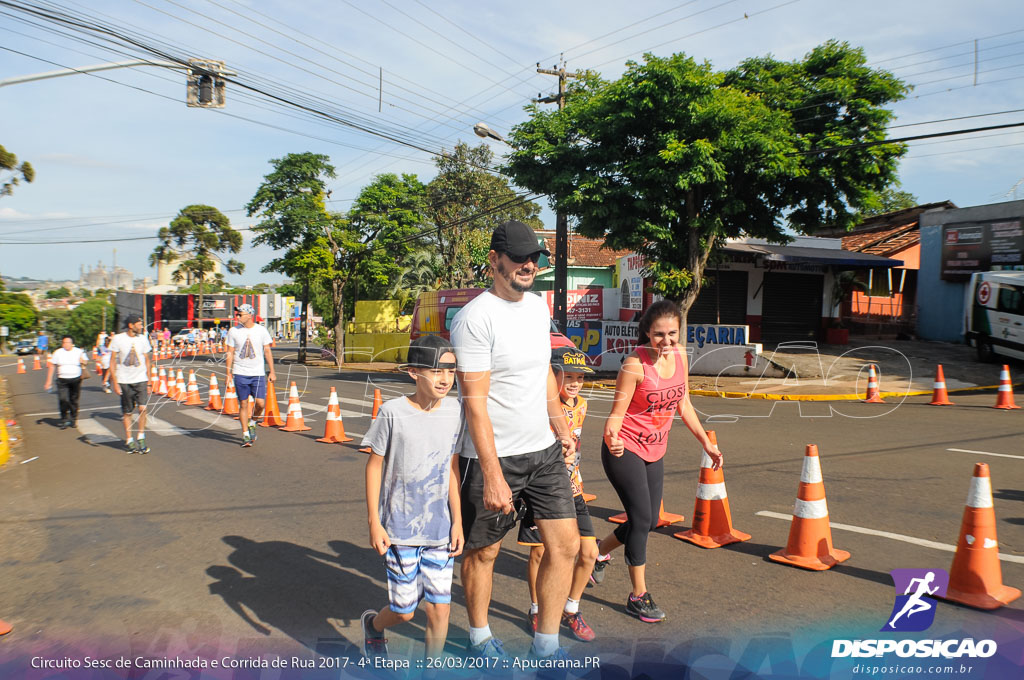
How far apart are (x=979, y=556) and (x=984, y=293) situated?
18673mm

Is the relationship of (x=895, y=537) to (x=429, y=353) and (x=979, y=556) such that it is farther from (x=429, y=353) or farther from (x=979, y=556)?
(x=429, y=353)

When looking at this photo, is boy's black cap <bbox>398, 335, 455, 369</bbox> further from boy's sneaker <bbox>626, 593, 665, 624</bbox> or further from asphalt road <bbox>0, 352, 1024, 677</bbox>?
boy's sneaker <bbox>626, 593, 665, 624</bbox>

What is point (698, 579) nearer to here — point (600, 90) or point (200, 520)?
point (200, 520)

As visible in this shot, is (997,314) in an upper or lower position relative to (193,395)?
upper

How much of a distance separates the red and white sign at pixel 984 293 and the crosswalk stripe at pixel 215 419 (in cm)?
1945

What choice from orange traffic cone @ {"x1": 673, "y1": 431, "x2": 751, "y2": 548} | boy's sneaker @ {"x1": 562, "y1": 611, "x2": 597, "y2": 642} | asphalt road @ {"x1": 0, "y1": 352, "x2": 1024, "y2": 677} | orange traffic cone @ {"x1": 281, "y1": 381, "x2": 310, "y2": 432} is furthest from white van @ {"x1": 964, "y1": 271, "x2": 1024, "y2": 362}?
boy's sneaker @ {"x1": 562, "y1": 611, "x2": 597, "y2": 642}

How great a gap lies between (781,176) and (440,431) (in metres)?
16.5

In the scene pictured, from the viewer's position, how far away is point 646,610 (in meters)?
3.84

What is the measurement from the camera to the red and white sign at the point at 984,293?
1906 cm

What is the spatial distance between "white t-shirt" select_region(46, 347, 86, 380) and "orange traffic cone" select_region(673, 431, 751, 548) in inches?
468

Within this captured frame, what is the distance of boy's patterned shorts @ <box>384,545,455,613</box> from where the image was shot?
309cm

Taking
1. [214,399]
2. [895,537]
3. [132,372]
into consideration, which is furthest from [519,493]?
[214,399]

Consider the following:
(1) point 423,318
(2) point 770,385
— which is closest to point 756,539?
(2) point 770,385

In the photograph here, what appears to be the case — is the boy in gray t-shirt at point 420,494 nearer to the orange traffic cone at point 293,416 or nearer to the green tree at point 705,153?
the orange traffic cone at point 293,416
